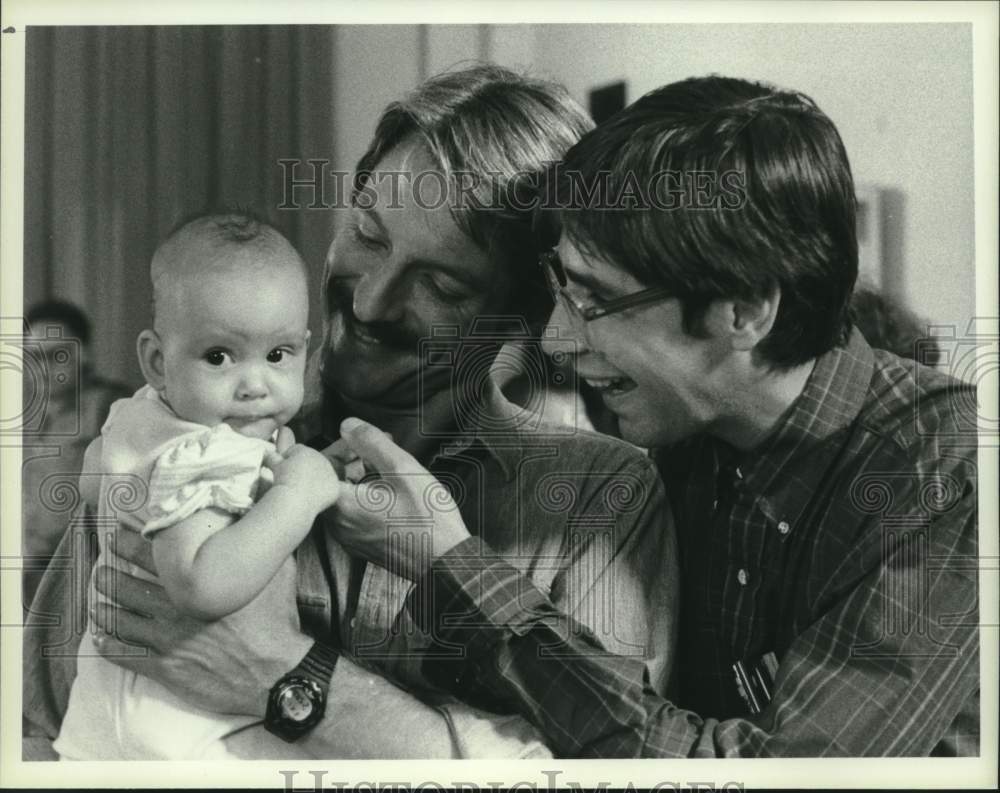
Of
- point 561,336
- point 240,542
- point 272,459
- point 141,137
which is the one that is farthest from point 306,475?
point 141,137

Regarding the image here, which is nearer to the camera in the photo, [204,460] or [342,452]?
[204,460]

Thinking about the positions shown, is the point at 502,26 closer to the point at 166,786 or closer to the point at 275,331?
the point at 275,331

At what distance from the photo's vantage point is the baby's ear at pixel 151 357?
275cm

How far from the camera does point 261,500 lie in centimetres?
267

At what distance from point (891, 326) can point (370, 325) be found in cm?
124

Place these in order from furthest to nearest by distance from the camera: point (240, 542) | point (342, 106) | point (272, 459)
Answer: point (342, 106) < point (272, 459) < point (240, 542)

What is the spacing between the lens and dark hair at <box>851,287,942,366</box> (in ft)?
9.21

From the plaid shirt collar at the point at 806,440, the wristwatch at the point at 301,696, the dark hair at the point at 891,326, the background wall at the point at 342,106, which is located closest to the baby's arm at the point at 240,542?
the wristwatch at the point at 301,696

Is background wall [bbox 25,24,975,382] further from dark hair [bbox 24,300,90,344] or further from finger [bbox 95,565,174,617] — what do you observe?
finger [bbox 95,565,174,617]

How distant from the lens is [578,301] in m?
2.72

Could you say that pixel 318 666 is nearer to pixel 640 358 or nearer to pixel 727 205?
pixel 640 358

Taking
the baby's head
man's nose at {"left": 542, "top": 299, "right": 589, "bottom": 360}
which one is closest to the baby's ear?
the baby's head

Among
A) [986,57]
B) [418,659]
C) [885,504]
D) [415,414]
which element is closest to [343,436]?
[415,414]

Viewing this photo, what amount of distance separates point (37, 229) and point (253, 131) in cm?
57
